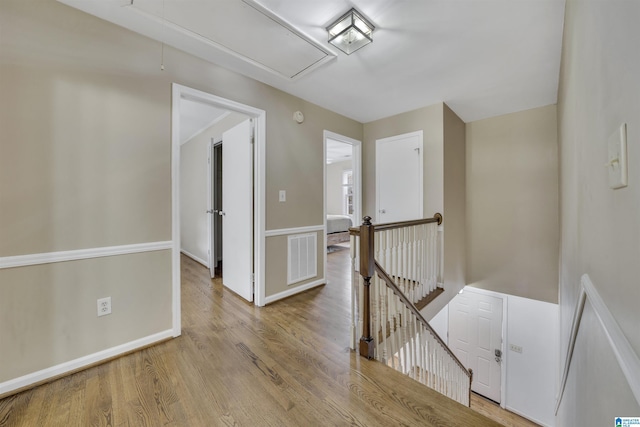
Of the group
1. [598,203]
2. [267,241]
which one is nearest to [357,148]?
[267,241]

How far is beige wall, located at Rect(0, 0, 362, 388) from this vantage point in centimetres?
146

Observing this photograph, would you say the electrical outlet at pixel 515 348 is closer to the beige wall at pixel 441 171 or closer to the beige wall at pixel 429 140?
the beige wall at pixel 441 171

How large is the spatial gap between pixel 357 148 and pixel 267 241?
2.10 meters

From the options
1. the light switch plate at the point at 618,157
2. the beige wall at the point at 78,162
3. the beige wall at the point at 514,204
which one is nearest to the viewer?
A: the light switch plate at the point at 618,157

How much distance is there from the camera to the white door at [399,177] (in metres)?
3.32

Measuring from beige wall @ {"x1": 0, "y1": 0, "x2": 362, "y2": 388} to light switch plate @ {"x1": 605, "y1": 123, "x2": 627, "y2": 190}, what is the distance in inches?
95.3

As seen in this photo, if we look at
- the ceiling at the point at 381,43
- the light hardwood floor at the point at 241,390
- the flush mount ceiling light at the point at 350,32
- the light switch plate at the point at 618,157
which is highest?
the ceiling at the point at 381,43

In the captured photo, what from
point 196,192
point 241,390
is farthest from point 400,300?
point 196,192

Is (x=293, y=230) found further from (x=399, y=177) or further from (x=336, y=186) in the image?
(x=336, y=186)

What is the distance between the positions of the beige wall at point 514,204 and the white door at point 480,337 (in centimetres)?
35

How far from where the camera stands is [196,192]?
4691mm

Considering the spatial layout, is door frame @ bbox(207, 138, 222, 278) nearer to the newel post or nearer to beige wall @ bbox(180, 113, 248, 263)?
beige wall @ bbox(180, 113, 248, 263)

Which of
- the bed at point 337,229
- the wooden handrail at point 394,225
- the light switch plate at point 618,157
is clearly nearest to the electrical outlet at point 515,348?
the wooden handrail at point 394,225

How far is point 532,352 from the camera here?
11.9 feet
